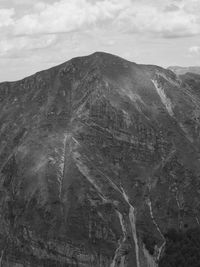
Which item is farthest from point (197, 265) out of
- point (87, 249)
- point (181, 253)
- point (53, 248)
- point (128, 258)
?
point (53, 248)

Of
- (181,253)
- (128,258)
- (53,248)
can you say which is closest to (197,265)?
(181,253)

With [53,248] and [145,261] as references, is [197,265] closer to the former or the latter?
[145,261]

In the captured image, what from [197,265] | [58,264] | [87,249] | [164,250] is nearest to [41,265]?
[58,264]

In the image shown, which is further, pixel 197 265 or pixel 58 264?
pixel 58 264

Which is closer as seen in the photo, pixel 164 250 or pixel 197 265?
pixel 197 265

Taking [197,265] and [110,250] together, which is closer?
[197,265]

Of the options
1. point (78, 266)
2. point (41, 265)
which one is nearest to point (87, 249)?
point (78, 266)

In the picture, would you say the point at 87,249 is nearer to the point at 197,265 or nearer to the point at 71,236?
the point at 71,236

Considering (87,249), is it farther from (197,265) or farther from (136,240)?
(197,265)
